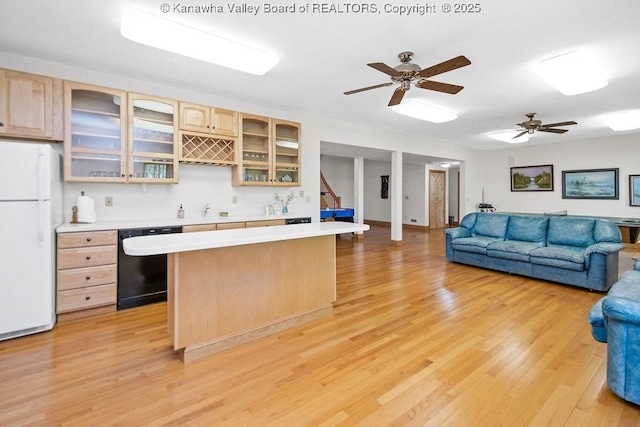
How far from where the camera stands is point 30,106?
2.89m

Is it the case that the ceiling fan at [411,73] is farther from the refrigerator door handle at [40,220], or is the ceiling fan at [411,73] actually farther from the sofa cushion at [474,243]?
the refrigerator door handle at [40,220]

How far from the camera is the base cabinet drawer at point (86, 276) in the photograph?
2895mm

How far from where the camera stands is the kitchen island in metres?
2.17

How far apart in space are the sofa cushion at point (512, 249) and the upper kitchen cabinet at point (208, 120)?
4206mm

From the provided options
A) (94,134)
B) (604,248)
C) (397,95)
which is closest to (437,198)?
(604,248)

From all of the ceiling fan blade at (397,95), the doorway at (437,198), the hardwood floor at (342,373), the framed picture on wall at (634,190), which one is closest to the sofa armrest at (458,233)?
the hardwood floor at (342,373)

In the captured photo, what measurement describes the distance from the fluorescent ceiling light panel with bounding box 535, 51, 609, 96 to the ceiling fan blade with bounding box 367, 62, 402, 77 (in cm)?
159

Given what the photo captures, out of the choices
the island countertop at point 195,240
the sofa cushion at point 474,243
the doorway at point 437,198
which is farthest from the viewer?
the doorway at point 437,198

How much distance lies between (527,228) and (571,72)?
243 centimetres

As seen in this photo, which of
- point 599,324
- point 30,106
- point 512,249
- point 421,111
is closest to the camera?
point 599,324

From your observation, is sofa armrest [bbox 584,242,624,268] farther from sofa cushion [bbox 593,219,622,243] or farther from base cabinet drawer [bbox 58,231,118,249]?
base cabinet drawer [bbox 58,231,118,249]

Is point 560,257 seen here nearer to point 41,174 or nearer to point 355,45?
point 355,45

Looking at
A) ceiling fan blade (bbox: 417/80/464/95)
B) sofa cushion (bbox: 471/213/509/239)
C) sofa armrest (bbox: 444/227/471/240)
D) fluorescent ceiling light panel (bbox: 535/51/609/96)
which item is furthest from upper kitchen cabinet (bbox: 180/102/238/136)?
sofa cushion (bbox: 471/213/509/239)

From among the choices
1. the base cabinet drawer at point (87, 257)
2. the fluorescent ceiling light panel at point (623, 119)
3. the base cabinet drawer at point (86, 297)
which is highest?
the fluorescent ceiling light panel at point (623, 119)
